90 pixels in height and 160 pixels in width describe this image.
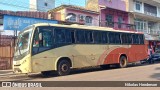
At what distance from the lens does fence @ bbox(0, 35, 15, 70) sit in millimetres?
21203

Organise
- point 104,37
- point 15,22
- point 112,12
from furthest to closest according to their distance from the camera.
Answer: point 112,12 < point 15,22 < point 104,37

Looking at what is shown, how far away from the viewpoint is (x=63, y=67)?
15.4 metres

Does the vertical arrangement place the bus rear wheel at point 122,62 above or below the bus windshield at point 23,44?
below

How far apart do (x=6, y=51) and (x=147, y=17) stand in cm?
2691

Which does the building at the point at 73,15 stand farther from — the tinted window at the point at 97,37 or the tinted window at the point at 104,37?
the tinted window at the point at 97,37

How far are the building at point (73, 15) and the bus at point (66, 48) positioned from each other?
A: 29.0 feet

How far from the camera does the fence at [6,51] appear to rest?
2120cm

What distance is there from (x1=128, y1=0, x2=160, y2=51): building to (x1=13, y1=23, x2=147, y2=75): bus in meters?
19.0

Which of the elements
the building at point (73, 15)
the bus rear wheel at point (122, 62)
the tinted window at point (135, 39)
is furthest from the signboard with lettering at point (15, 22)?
the tinted window at point (135, 39)

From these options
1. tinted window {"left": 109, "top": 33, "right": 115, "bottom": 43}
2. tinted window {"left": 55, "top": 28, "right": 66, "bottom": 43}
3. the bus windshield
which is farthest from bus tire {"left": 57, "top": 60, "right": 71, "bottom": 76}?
tinted window {"left": 109, "top": 33, "right": 115, "bottom": 43}

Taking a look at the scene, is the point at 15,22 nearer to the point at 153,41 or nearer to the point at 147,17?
the point at 147,17

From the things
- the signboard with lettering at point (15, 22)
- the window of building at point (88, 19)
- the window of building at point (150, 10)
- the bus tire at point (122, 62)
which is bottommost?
the bus tire at point (122, 62)

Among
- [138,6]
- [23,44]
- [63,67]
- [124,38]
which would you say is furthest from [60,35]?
[138,6]

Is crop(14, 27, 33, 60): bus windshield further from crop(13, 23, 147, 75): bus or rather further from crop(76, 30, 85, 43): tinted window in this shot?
crop(76, 30, 85, 43): tinted window
